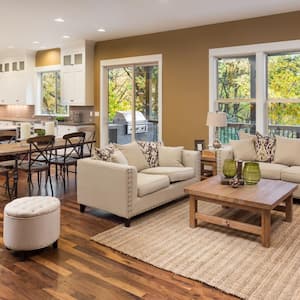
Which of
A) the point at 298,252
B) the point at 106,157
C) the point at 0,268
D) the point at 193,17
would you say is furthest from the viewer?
the point at 193,17

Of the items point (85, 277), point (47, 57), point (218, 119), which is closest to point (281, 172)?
point (218, 119)

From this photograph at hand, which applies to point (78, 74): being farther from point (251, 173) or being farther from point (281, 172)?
point (251, 173)

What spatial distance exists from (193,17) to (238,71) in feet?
4.30

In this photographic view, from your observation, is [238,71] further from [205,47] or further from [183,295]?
[183,295]

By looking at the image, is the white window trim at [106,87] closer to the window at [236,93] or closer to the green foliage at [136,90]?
the green foliage at [136,90]

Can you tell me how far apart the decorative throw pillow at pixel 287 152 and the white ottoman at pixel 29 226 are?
3537mm

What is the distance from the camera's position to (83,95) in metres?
8.34

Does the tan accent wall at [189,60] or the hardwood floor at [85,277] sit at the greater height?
the tan accent wall at [189,60]

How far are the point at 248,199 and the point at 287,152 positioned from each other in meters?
2.11

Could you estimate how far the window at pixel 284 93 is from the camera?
5.83 m

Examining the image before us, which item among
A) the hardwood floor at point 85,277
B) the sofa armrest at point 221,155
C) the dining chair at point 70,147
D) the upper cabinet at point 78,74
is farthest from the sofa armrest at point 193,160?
the upper cabinet at point 78,74

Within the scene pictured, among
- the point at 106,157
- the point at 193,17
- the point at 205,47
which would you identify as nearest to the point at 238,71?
the point at 205,47

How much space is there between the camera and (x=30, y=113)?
398 inches

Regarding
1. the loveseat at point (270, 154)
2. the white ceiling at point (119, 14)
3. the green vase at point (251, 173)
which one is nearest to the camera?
the green vase at point (251, 173)
